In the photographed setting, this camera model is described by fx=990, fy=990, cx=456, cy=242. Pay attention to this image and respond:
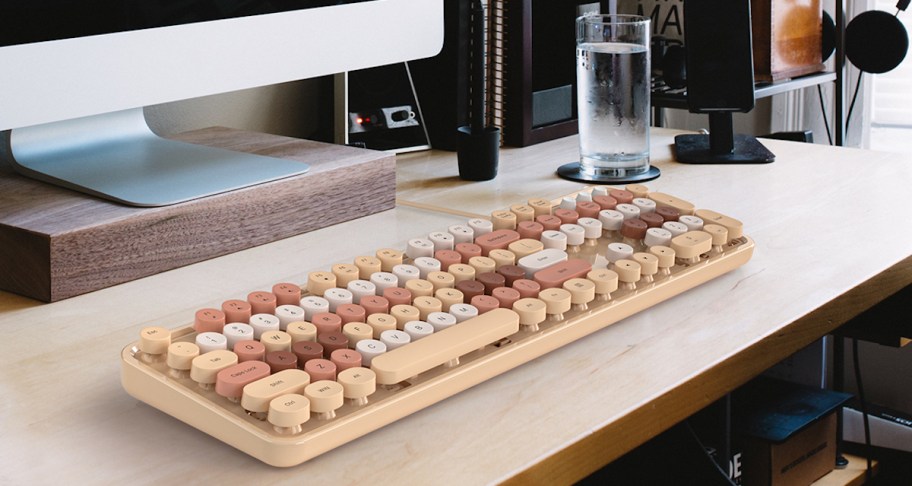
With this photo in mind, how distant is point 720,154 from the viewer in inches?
44.4

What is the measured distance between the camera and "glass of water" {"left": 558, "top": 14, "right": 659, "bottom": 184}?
3.41 ft

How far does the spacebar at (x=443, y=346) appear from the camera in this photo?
508 mm

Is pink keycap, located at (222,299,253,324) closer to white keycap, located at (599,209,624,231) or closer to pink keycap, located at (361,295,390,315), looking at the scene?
pink keycap, located at (361,295,390,315)

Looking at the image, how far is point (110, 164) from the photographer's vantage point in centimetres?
82

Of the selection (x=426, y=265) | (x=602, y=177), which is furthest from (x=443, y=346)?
(x=602, y=177)

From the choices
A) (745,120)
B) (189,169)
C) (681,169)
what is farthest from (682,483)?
(745,120)

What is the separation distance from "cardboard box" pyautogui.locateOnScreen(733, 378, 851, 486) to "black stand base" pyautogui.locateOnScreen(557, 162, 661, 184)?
14.1 inches

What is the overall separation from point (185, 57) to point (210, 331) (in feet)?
0.94

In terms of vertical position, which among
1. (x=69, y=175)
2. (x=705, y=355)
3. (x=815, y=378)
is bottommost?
(x=815, y=378)

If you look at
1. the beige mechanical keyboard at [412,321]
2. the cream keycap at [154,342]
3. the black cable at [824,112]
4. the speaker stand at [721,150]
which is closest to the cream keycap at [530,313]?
the beige mechanical keyboard at [412,321]

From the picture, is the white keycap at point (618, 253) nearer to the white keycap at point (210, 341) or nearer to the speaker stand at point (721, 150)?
the white keycap at point (210, 341)

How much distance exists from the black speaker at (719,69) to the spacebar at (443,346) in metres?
0.62

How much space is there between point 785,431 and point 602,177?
0.40 metres

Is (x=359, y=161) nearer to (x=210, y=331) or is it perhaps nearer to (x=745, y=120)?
(x=210, y=331)
